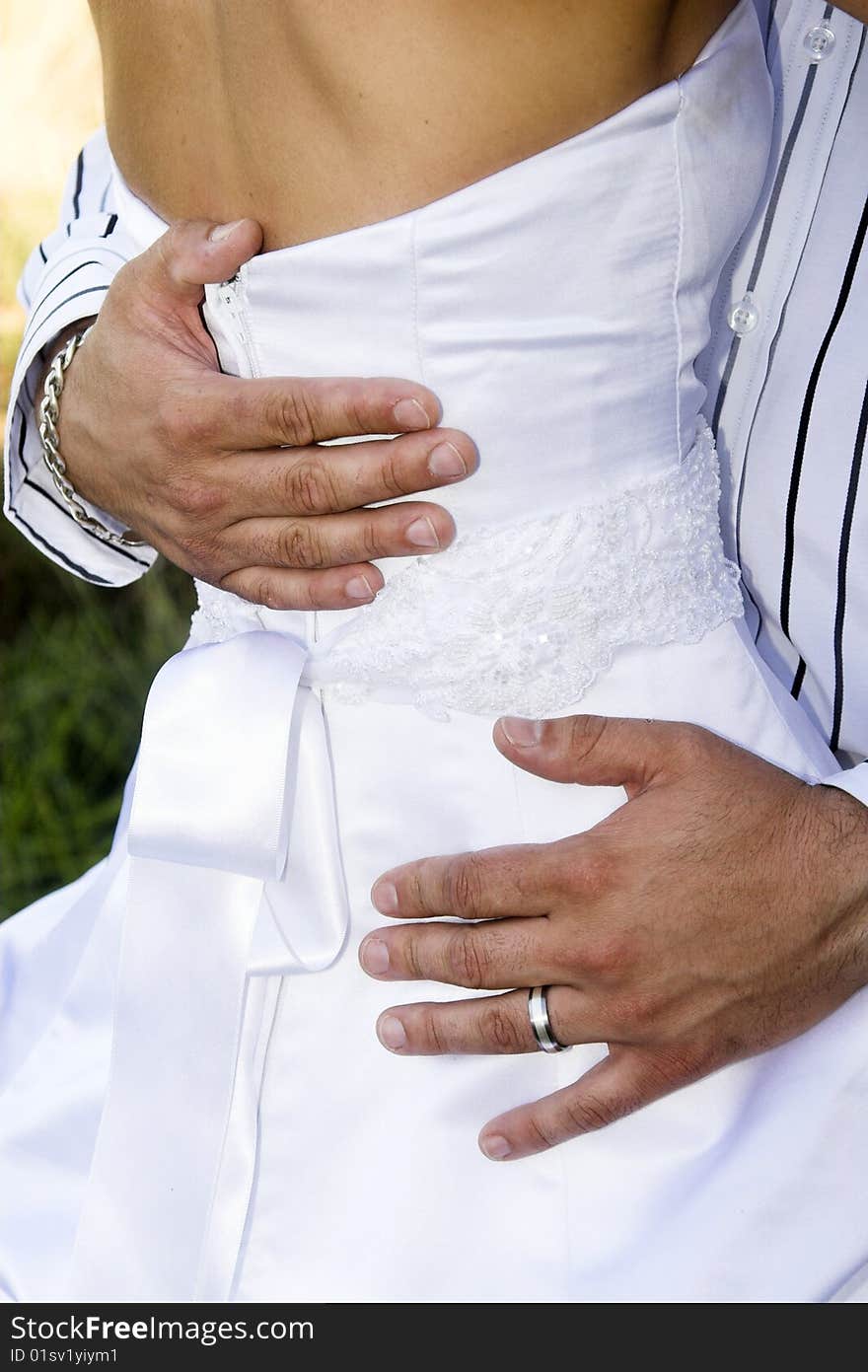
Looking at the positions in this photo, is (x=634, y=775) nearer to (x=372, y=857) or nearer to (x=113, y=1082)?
(x=372, y=857)

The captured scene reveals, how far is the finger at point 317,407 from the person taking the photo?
106 centimetres

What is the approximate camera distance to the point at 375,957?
3.60 ft

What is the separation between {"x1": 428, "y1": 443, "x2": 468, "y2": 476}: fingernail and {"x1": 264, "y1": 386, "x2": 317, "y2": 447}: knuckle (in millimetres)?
110

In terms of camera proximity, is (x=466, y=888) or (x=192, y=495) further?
(x=192, y=495)

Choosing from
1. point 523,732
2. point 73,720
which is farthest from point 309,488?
point 73,720

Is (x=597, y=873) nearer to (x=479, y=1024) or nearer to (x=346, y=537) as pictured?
(x=479, y=1024)

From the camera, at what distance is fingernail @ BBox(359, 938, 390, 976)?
3.59ft

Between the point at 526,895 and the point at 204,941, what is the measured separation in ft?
0.89

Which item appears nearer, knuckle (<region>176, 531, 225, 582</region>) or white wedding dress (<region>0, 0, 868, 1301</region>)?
white wedding dress (<region>0, 0, 868, 1301</region>)

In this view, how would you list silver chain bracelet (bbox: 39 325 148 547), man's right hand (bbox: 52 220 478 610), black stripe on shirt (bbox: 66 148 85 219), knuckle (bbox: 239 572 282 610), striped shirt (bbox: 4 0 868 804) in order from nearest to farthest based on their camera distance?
man's right hand (bbox: 52 220 478 610)
knuckle (bbox: 239 572 282 610)
striped shirt (bbox: 4 0 868 804)
silver chain bracelet (bbox: 39 325 148 547)
black stripe on shirt (bbox: 66 148 85 219)

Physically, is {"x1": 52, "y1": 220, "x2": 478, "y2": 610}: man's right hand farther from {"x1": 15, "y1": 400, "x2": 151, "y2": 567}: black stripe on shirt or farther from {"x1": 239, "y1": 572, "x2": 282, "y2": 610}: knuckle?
{"x1": 15, "y1": 400, "x2": 151, "y2": 567}: black stripe on shirt

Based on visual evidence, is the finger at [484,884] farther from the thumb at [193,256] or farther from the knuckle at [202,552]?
the thumb at [193,256]

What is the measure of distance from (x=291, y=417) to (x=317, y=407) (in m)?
0.03

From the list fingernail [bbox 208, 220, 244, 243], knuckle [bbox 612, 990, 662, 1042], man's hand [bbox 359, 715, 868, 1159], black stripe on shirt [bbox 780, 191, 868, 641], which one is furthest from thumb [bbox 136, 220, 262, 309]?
knuckle [bbox 612, 990, 662, 1042]
